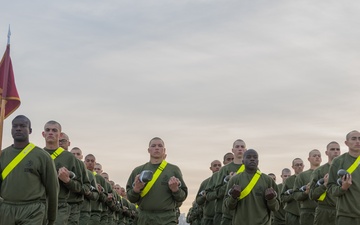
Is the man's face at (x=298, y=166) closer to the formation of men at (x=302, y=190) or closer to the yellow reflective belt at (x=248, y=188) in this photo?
the formation of men at (x=302, y=190)

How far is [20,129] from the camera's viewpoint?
12312 millimetres

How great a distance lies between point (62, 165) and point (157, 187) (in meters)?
2.26

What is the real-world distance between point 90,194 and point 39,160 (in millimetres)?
5947

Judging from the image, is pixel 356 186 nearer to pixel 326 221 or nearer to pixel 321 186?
pixel 321 186

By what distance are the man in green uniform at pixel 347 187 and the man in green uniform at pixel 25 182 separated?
624 centimetres

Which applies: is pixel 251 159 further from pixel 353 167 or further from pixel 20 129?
pixel 20 129

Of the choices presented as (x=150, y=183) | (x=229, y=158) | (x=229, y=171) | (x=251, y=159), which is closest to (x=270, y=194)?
(x=251, y=159)

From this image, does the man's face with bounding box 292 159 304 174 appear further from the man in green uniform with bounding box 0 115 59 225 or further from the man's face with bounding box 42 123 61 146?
the man in green uniform with bounding box 0 115 59 225

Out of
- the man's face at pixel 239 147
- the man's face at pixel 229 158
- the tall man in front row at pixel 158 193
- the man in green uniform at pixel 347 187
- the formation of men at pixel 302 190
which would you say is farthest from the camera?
the man's face at pixel 229 158

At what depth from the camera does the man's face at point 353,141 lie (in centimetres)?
1592

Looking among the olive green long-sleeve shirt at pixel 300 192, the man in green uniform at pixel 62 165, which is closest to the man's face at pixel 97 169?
the olive green long-sleeve shirt at pixel 300 192

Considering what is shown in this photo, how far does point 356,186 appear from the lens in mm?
15109

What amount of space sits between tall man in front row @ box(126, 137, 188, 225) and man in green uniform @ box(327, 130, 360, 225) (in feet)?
11.2

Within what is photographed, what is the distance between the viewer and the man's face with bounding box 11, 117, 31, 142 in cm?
1228
